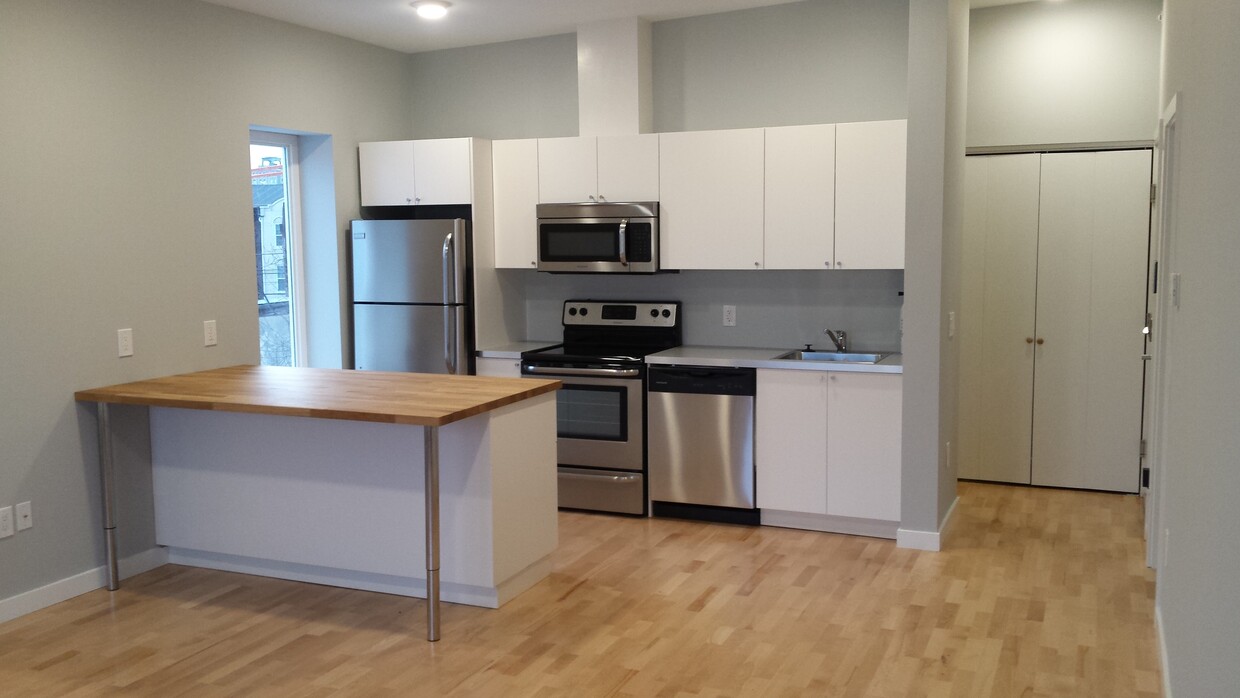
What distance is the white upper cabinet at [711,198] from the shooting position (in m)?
5.05

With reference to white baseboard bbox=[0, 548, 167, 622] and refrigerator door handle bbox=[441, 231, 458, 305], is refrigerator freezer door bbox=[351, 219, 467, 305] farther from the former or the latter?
white baseboard bbox=[0, 548, 167, 622]

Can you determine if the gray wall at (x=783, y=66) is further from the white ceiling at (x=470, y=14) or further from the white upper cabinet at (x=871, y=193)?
the white upper cabinet at (x=871, y=193)

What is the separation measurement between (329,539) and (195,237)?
1.57m

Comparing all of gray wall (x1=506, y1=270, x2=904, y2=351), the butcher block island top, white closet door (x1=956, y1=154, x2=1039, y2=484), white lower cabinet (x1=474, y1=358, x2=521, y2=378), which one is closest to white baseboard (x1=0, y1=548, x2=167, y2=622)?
the butcher block island top

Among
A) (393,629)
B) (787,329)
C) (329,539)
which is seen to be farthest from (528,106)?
(393,629)

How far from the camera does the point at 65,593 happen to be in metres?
4.04

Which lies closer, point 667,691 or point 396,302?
point 667,691

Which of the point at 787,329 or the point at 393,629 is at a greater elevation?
the point at 787,329

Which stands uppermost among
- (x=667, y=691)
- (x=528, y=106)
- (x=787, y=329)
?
(x=528, y=106)

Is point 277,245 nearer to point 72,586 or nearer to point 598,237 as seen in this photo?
point 598,237

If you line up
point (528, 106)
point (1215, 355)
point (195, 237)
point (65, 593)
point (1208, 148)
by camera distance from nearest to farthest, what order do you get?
point (1215, 355) → point (1208, 148) → point (65, 593) → point (195, 237) → point (528, 106)

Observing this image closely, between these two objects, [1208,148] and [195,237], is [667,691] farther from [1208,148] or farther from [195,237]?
[195,237]

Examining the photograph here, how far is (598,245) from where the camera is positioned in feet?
17.8

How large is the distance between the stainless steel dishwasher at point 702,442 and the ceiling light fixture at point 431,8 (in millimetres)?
2055
